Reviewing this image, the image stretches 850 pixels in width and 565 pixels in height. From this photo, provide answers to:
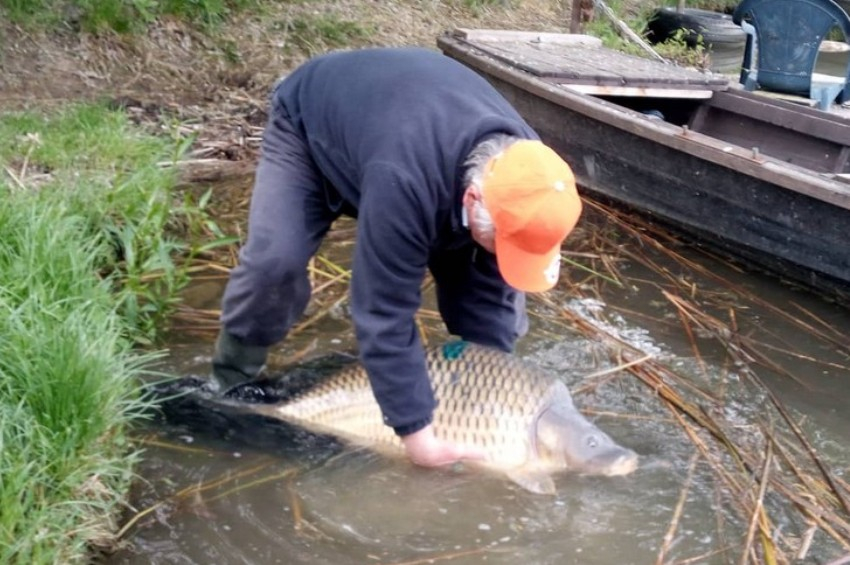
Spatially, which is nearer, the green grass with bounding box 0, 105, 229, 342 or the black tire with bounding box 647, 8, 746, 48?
the green grass with bounding box 0, 105, 229, 342

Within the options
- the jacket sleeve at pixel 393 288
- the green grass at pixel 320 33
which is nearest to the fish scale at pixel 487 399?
the jacket sleeve at pixel 393 288

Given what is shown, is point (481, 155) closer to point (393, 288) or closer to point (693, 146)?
point (393, 288)

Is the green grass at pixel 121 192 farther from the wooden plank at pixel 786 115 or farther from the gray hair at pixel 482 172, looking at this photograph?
the wooden plank at pixel 786 115

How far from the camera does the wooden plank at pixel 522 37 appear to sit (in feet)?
24.5

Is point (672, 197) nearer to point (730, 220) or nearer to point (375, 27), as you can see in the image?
point (730, 220)

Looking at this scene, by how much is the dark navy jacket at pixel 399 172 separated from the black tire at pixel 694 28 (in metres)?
8.68

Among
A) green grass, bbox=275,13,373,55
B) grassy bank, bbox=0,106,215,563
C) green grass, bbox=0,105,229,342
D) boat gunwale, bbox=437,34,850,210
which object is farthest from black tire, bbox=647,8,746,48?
grassy bank, bbox=0,106,215,563

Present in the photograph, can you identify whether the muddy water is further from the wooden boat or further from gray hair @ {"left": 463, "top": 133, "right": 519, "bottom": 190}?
gray hair @ {"left": 463, "top": 133, "right": 519, "bottom": 190}

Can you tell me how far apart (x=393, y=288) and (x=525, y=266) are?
0.34 m

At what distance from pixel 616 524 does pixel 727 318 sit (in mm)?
1915

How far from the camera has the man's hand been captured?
2990mm

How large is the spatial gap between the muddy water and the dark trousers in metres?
0.37

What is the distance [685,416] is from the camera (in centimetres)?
384

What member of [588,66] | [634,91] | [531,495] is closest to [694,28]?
[588,66]
